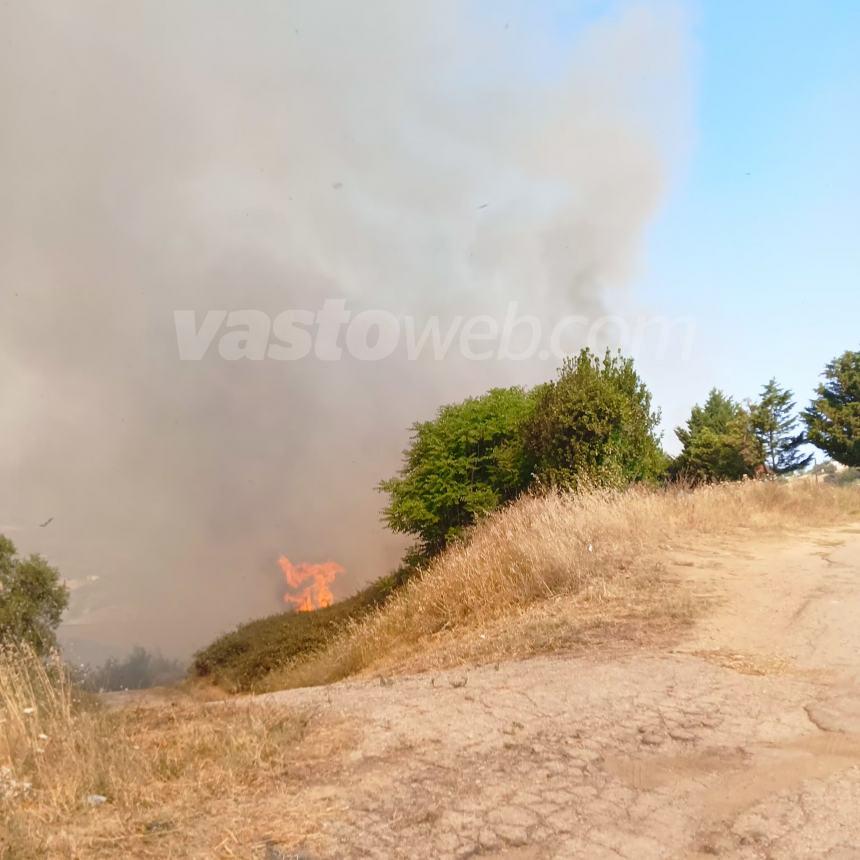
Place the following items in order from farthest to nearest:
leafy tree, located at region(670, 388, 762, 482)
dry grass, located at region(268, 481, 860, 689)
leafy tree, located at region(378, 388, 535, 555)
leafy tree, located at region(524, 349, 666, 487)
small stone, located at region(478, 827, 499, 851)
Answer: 1. leafy tree, located at region(670, 388, 762, 482)
2. leafy tree, located at region(378, 388, 535, 555)
3. leafy tree, located at region(524, 349, 666, 487)
4. dry grass, located at region(268, 481, 860, 689)
5. small stone, located at region(478, 827, 499, 851)

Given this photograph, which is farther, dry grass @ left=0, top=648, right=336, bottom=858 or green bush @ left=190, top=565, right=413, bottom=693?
green bush @ left=190, top=565, right=413, bottom=693

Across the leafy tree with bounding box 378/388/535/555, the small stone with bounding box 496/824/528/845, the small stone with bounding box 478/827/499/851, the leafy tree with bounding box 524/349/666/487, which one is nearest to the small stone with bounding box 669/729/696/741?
the small stone with bounding box 496/824/528/845

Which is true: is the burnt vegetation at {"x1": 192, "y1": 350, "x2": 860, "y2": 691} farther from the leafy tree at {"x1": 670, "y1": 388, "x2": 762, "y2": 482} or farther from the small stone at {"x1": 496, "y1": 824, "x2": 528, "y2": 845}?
the leafy tree at {"x1": 670, "y1": 388, "x2": 762, "y2": 482}

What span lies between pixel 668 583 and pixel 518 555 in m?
2.18

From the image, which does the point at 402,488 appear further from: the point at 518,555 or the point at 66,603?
the point at 518,555

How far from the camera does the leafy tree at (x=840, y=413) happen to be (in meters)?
38.4

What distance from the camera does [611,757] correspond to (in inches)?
167

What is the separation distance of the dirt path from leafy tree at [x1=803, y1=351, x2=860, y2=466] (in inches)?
1411

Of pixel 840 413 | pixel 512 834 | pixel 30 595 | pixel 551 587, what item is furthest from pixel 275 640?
pixel 840 413

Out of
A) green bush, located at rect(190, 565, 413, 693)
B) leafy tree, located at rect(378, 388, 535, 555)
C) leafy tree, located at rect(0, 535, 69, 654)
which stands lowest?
green bush, located at rect(190, 565, 413, 693)

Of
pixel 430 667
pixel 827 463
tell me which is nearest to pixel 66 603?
pixel 430 667

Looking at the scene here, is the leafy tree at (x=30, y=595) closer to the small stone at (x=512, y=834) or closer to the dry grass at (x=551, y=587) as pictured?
the dry grass at (x=551, y=587)

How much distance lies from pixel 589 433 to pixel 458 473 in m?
5.62

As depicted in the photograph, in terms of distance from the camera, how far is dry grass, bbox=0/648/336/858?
3.30 m
